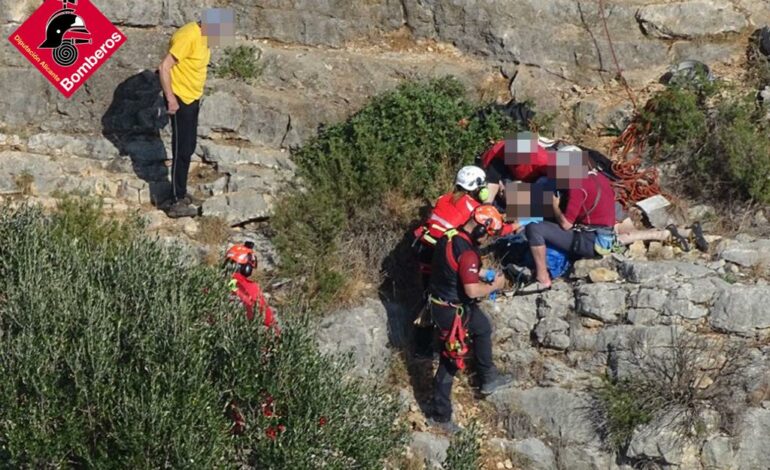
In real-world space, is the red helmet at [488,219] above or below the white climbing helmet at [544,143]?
below

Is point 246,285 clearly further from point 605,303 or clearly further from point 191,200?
point 605,303

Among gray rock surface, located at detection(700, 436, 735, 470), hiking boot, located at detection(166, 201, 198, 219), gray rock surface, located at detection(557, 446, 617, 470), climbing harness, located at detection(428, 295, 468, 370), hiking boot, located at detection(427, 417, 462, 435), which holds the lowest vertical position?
gray rock surface, located at detection(557, 446, 617, 470)

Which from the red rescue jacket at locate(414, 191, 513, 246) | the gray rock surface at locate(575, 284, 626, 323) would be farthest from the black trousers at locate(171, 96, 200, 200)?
the gray rock surface at locate(575, 284, 626, 323)

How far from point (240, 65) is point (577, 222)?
12.9 feet

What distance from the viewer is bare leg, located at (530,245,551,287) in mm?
8954

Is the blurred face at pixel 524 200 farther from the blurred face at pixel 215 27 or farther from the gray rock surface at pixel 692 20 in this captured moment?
the gray rock surface at pixel 692 20

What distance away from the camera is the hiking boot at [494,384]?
29.1 feet

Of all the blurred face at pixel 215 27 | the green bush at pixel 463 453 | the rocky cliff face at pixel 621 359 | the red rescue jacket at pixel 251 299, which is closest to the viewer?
the red rescue jacket at pixel 251 299

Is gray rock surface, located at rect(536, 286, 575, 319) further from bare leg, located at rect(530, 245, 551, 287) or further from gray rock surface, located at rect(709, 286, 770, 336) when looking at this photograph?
gray rock surface, located at rect(709, 286, 770, 336)

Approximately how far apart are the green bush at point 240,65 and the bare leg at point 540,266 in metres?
3.72

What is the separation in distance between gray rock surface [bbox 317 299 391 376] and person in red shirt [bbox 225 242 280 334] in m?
0.74

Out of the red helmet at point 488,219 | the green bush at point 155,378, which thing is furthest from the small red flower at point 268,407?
the red helmet at point 488,219

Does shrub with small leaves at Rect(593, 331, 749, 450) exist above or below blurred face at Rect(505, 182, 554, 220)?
below

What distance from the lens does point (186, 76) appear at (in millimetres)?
9406
